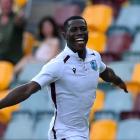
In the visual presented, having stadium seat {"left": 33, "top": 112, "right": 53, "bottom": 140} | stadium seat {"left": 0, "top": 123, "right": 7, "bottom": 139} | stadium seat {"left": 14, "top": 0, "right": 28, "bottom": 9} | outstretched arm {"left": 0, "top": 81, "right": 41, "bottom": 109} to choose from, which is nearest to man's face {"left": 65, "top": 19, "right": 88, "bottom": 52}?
outstretched arm {"left": 0, "top": 81, "right": 41, "bottom": 109}

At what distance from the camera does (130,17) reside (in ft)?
30.6

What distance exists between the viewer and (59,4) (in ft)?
Answer: 33.3

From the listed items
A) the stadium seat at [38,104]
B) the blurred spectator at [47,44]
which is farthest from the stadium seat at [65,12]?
the stadium seat at [38,104]

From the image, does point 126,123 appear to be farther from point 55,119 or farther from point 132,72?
point 55,119

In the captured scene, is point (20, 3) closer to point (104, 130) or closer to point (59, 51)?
point (59, 51)

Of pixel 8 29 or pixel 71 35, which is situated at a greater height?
pixel 71 35

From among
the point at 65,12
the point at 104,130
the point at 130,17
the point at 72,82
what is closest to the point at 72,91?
the point at 72,82

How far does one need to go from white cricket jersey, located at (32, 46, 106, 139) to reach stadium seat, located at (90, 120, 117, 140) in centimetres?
248

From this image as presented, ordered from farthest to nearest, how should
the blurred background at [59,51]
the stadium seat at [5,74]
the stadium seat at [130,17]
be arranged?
the stadium seat at [130,17], the stadium seat at [5,74], the blurred background at [59,51]

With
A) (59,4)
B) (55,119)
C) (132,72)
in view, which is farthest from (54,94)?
(59,4)

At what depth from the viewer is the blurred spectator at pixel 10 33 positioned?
353 inches

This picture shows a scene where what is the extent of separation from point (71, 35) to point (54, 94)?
0.43 metres

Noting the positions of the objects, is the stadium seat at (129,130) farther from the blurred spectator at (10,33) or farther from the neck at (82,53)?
the neck at (82,53)

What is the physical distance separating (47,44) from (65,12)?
1.04 meters
